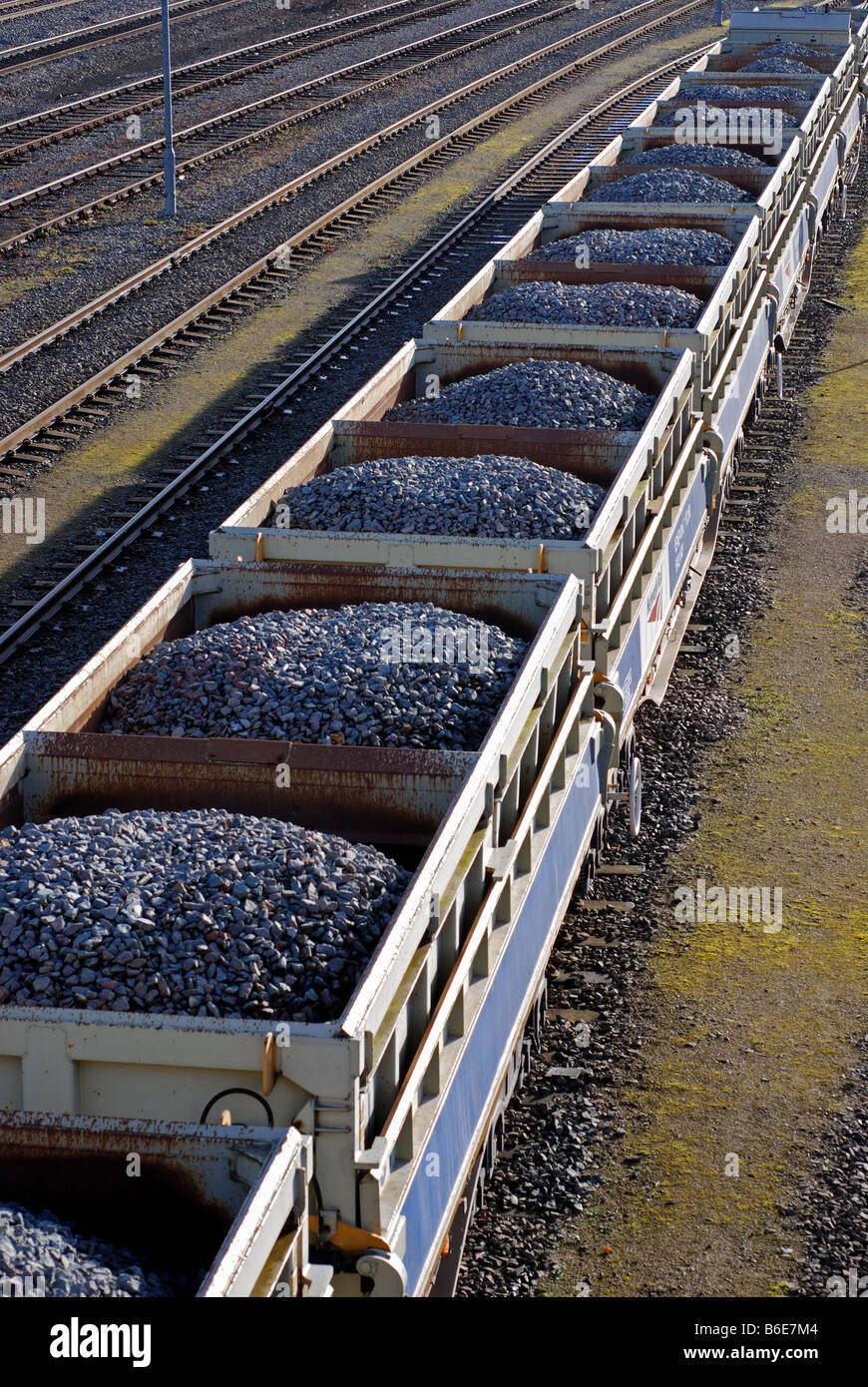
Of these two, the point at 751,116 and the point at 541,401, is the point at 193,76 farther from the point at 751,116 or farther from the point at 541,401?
the point at 541,401

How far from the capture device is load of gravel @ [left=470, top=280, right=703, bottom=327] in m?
13.8

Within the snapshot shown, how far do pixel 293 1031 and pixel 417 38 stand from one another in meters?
39.7

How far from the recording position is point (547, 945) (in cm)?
828

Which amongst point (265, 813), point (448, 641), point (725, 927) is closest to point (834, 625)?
point (725, 927)

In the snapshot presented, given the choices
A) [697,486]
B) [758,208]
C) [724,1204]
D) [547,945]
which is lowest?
[724,1204]

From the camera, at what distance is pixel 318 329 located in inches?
834

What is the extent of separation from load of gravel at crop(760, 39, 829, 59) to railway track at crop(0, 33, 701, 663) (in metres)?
3.18

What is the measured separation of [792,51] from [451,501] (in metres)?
23.8

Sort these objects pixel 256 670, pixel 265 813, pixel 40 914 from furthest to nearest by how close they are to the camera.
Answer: pixel 256 670
pixel 265 813
pixel 40 914

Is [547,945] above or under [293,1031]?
under

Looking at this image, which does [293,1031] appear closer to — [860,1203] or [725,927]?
[860,1203]
